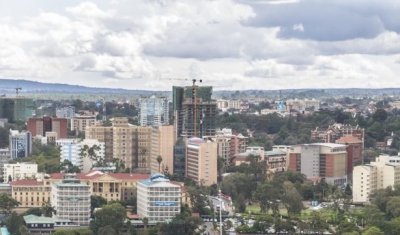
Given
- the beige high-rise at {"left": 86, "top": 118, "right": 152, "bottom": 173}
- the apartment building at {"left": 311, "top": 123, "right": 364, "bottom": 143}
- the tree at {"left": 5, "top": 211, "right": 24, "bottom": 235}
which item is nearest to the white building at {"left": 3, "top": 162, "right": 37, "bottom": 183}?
the beige high-rise at {"left": 86, "top": 118, "right": 152, "bottom": 173}

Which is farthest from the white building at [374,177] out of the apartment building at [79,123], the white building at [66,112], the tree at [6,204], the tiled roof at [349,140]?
the white building at [66,112]

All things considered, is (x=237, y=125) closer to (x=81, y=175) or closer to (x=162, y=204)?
(x=81, y=175)

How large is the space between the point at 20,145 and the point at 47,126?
1188cm

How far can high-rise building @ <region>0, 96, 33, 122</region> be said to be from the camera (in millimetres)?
91500

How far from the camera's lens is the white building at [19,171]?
47.8 m

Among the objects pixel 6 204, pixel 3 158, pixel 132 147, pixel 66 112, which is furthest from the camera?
pixel 66 112

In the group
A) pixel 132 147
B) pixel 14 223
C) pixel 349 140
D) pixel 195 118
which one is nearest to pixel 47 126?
pixel 195 118

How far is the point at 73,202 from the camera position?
37375 mm

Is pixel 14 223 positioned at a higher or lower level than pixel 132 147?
lower

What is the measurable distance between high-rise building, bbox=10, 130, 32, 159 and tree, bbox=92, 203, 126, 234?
22.4 m

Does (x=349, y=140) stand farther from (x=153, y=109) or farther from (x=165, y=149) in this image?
(x=153, y=109)

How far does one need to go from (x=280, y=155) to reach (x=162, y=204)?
62.7 feet

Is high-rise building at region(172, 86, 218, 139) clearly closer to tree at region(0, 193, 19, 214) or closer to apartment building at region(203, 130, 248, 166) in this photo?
apartment building at region(203, 130, 248, 166)

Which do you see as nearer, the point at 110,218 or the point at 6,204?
the point at 110,218
